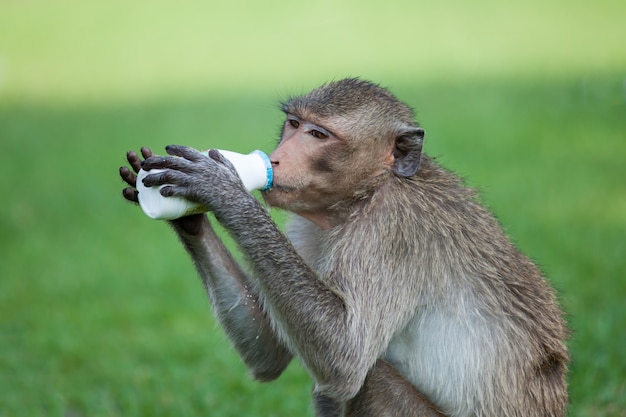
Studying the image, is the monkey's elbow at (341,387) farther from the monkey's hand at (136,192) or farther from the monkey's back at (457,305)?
the monkey's hand at (136,192)

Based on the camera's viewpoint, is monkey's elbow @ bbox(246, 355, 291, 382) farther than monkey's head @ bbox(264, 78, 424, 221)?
Yes

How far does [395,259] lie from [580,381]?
8.01 feet

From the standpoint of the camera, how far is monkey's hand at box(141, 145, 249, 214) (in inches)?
175

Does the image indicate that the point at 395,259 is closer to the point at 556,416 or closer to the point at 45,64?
the point at 556,416

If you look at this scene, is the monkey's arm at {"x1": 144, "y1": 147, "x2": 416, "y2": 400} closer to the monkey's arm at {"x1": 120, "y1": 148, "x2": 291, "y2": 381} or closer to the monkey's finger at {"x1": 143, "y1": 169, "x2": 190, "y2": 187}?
the monkey's finger at {"x1": 143, "y1": 169, "x2": 190, "y2": 187}

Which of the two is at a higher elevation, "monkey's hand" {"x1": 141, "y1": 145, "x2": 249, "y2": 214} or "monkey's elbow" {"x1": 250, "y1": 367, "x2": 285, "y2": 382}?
"monkey's hand" {"x1": 141, "y1": 145, "x2": 249, "y2": 214}

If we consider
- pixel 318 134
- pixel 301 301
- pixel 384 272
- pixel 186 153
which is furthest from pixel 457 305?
pixel 186 153

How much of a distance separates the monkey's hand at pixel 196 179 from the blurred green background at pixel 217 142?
131 cm

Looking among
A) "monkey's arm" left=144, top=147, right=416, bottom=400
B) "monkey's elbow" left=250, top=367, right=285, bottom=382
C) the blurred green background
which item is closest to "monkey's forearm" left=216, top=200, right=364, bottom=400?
"monkey's arm" left=144, top=147, right=416, bottom=400

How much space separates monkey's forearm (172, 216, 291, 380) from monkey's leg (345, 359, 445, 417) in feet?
2.43

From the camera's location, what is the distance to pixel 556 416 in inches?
195

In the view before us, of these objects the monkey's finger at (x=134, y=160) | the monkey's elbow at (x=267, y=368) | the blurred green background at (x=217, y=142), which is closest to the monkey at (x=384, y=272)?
the monkey's finger at (x=134, y=160)

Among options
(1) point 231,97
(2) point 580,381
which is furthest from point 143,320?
(1) point 231,97

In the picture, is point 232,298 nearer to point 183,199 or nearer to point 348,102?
point 183,199
